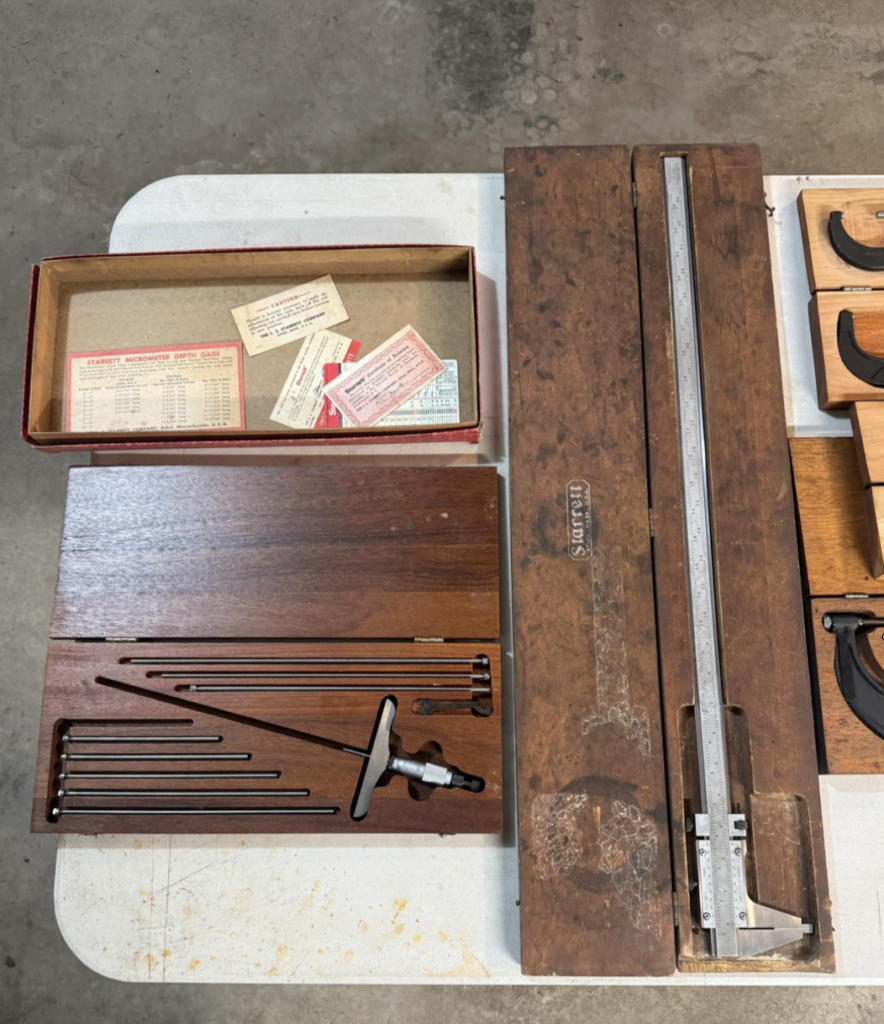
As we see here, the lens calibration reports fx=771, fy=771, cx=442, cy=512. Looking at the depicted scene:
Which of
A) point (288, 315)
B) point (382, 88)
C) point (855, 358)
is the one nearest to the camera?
point (855, 358)

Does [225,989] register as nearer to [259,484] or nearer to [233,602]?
[233,602]

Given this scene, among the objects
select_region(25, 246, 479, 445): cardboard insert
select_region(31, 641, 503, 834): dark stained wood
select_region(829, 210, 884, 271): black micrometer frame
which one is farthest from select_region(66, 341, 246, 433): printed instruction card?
select_region(829, 210, 884, 271): black micrometer frame

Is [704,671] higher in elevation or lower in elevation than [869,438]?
lower

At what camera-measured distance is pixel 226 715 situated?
132cm

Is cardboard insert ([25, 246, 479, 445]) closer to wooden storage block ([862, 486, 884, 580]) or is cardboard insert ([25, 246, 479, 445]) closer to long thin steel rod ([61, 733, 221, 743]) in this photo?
long thin steel rod ([61, 733, 221, 743])

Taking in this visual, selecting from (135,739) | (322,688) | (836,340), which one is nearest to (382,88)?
(836,340)

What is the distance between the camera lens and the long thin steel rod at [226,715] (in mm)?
1303

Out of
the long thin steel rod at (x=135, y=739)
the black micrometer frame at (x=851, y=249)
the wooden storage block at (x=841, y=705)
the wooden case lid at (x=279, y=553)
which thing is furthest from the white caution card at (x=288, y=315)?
the wooden storage block at (x=841, y=705)

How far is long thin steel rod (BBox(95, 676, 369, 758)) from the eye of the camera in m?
1.30

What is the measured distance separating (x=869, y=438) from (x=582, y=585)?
0.57 metres

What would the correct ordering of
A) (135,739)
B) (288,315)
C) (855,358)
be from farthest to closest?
(288,315) < (855,358) < (135,739)

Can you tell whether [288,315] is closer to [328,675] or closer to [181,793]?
[328,675]

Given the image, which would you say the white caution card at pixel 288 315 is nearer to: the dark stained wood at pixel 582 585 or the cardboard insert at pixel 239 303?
the cardboard insert at pixel 239 303

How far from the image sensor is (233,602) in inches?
53.3
